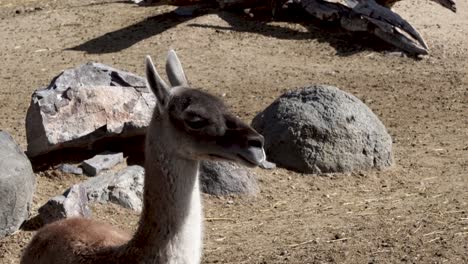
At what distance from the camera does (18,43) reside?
14508 millimetres

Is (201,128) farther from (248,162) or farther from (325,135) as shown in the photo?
(325,135)

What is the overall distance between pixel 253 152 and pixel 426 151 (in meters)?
5.82

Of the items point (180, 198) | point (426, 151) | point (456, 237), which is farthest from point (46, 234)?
point (426, 151)

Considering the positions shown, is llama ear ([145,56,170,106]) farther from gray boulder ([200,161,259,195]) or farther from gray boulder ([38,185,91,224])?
gray boulder ([200,161,259,195])

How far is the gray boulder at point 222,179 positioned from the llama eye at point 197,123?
3834mm

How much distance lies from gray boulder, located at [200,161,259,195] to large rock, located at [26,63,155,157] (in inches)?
32.9

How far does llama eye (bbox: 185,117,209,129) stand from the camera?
15.6 feet

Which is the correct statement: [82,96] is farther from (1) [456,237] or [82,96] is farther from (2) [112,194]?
(1) [456,237]

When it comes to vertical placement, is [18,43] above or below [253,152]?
below

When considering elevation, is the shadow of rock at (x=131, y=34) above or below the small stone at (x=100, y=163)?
below

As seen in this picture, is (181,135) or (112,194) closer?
(181,135)

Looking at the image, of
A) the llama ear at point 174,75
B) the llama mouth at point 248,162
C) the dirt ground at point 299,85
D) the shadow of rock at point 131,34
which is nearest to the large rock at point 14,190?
the dirt ground at point 299,85

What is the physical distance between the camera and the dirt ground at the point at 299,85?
7.47 meters

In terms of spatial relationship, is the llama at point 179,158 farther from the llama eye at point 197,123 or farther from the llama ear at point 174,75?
the llama ear at point 174,75
